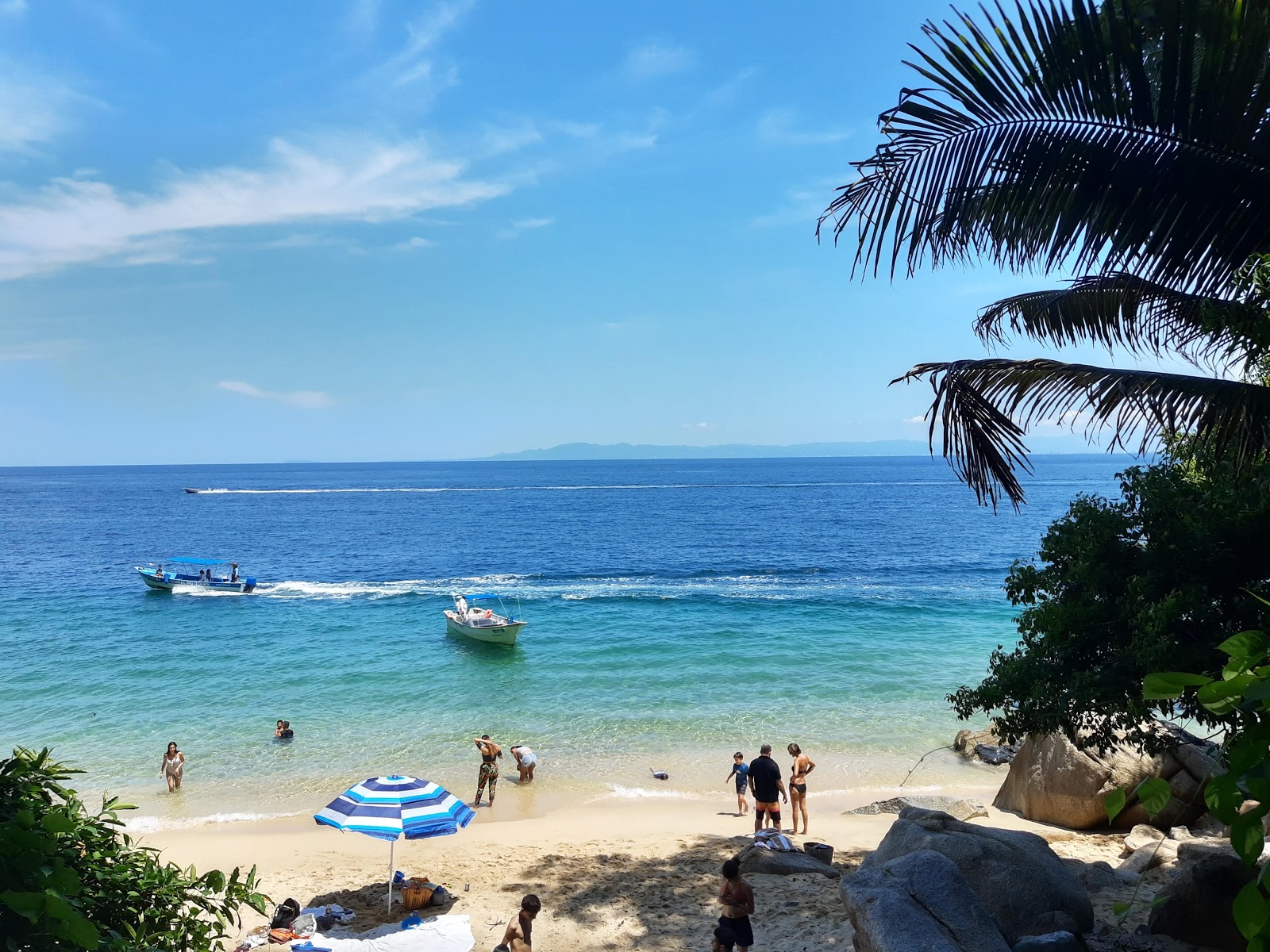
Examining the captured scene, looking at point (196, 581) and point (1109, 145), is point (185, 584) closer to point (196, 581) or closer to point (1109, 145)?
point (196, 581)

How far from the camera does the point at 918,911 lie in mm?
7727

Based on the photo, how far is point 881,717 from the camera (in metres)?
23.0

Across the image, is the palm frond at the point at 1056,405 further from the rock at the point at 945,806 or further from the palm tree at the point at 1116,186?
the rock at the point at 945,806

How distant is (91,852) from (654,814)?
14649 millimetres

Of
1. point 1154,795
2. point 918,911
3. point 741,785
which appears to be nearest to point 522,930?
point 918,911

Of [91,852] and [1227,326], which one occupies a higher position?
[1227,326]

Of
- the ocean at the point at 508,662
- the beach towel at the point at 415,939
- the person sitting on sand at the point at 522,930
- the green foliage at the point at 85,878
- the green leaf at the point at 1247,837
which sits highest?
the green leaf at the point at 1247,837

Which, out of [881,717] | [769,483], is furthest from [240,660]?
[769,483]

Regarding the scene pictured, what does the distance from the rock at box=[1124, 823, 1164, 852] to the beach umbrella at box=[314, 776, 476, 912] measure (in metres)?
9.97

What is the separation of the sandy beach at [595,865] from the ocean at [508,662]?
142 centimetres

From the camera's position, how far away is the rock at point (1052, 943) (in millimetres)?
7977

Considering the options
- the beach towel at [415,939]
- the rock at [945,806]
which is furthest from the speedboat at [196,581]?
the rock at [945,806]

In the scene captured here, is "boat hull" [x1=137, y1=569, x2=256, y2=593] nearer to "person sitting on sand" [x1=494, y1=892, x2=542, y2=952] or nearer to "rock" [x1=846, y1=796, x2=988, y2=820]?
"rock" [x1=846, y1=796, x2=988, y2=820]

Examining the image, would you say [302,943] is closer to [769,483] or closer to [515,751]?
[515,751]
